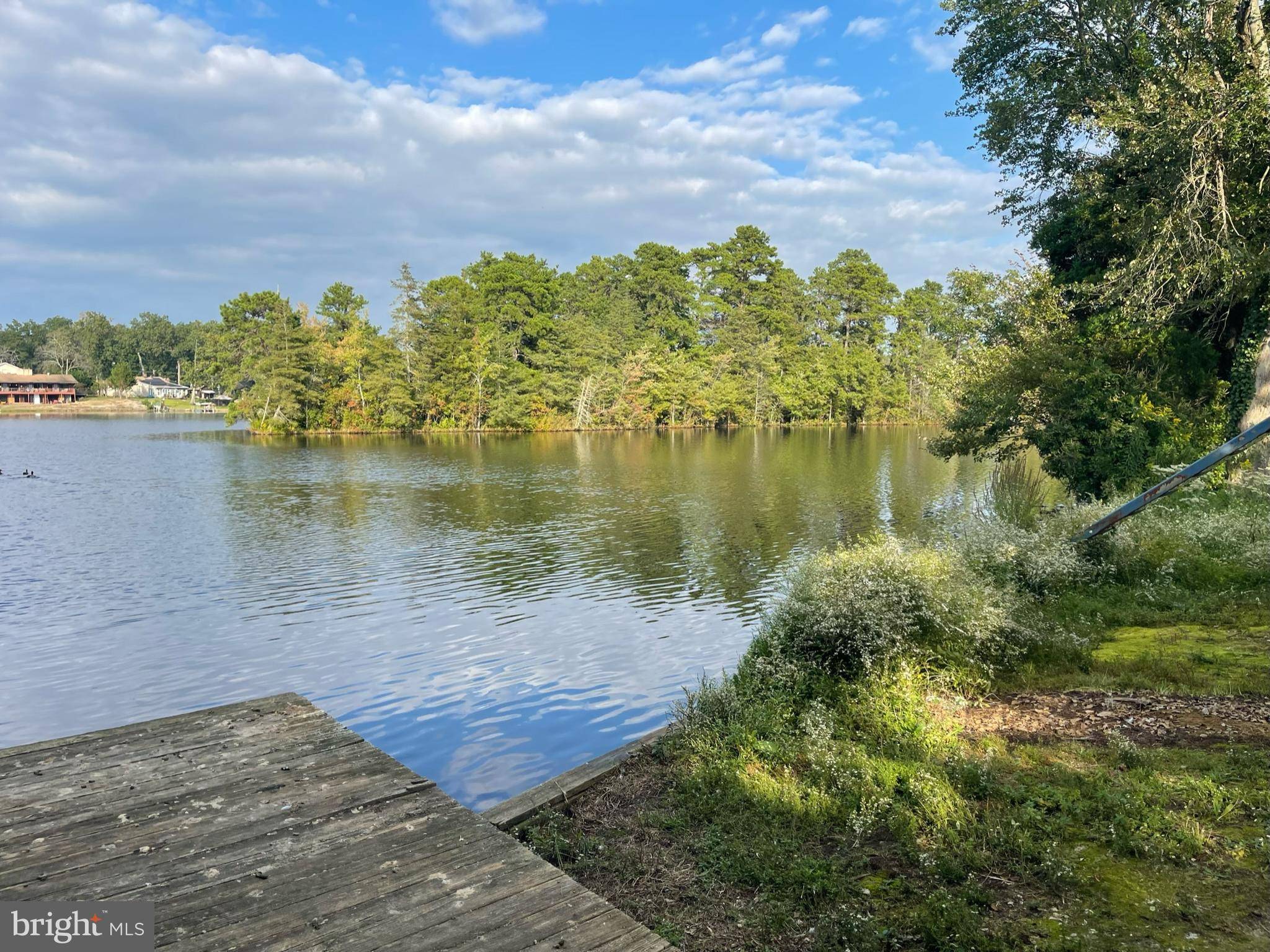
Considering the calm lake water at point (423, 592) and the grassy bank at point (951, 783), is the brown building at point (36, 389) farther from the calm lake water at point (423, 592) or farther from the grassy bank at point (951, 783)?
the grassy bank at point (951, 783)

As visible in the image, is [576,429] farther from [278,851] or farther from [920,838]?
[278,851]

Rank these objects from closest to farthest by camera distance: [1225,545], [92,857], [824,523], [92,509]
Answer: [92,857], [1225,545], [824,523], [92,509]

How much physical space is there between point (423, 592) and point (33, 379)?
12878 cm

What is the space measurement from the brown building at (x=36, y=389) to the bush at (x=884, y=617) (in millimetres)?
137089

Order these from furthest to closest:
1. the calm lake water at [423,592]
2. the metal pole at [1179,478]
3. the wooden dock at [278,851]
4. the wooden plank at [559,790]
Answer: the calm lake water at [423,592]
the metal pole at [1179,478]
the wooden plank at [559,790]
the wooden dock at [278,851]

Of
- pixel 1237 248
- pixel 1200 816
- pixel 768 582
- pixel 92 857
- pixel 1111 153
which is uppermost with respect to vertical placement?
pixel 1111 153

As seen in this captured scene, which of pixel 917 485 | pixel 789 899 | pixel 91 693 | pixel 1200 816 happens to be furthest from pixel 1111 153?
pixel 91 693

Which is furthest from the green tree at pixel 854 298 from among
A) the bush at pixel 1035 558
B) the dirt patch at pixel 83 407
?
the dirt patch at pixel 83 407

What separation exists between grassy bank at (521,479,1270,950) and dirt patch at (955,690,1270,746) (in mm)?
29

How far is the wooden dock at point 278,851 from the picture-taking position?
3.28 metres

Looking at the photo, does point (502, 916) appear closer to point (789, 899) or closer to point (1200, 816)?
point (789, 899)

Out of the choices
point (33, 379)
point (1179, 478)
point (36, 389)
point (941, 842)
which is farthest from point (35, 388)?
point (941, 842)

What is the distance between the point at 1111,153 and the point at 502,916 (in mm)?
21196

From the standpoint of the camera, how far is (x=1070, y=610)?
10125 millimetres
